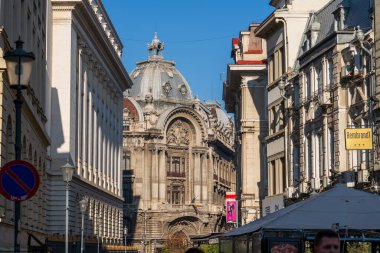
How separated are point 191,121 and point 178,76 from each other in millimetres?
12821

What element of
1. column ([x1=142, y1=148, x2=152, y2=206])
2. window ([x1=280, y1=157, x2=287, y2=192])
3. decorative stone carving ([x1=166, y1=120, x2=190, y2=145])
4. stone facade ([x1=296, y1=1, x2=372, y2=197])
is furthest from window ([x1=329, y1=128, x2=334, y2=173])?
decorative stone carving ([x1=166, y1=120, x2=190, y2=145])

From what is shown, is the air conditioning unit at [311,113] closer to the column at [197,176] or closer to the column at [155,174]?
the column at [155,174]

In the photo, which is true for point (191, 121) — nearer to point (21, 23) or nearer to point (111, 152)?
point (111, 152)

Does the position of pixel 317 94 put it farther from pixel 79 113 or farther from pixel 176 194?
pixel 176 194

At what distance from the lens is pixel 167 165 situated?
137750mm

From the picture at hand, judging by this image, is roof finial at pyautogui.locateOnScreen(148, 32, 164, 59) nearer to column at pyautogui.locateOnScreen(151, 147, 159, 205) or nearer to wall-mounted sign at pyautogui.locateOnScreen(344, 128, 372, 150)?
column at pyautogui.locateOnScreen(151, 147, 159, 205)

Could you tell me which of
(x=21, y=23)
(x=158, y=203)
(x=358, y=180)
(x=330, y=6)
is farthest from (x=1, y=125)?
(x=158, y=203)

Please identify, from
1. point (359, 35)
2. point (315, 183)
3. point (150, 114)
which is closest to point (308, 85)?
point (315, 183)

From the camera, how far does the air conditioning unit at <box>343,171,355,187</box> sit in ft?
140

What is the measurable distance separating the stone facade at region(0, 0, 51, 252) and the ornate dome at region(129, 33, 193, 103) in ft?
300

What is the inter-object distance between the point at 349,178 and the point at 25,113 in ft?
48.1

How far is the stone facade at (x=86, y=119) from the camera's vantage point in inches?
2466

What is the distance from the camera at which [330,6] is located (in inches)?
2030

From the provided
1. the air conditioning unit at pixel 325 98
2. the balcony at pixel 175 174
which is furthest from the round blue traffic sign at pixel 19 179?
the balcony at pixel 175 174
